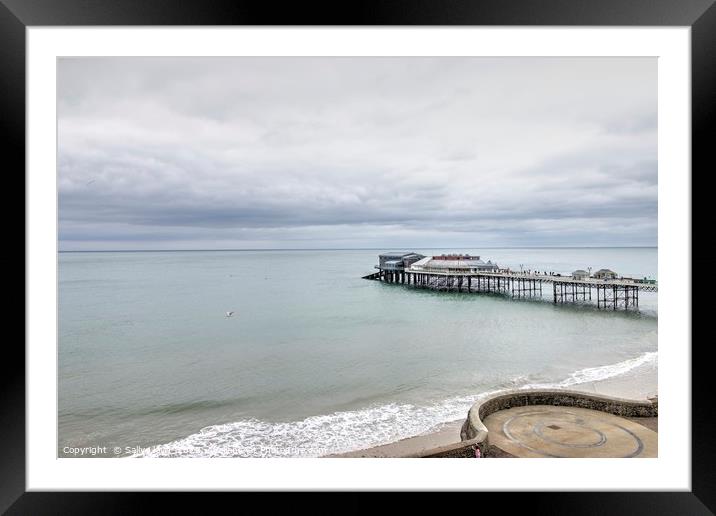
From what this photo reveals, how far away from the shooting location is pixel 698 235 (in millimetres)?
1433

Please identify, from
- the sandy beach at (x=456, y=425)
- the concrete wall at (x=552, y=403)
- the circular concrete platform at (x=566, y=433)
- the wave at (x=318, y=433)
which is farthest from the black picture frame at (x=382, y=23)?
the wave at (x=318, y=433)

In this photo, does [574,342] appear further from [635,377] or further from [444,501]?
[444,501]

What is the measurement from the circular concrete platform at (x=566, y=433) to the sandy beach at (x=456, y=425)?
74 cm

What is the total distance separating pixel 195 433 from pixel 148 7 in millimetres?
4600

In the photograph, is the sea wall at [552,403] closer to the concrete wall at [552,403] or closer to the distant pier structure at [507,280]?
the concrete wall at [552,403]

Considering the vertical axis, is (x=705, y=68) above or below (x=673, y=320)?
above

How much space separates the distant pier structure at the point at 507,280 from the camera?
13.1 meters

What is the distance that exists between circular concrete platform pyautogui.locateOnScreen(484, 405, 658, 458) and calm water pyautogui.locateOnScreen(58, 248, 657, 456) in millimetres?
1464

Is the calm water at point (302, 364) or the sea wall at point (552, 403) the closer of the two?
the sea wall at point (552, 403)

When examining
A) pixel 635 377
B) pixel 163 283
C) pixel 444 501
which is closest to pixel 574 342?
pixel 635 377

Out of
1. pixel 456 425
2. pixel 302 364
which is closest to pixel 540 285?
pixel 302 364

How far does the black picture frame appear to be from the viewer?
4.50 ft

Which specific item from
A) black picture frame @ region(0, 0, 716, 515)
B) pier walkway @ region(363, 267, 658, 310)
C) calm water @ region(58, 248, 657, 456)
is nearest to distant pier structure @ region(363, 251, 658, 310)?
pier walkway @ region(363, 267, 658, 310)

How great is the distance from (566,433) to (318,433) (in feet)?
8.68
